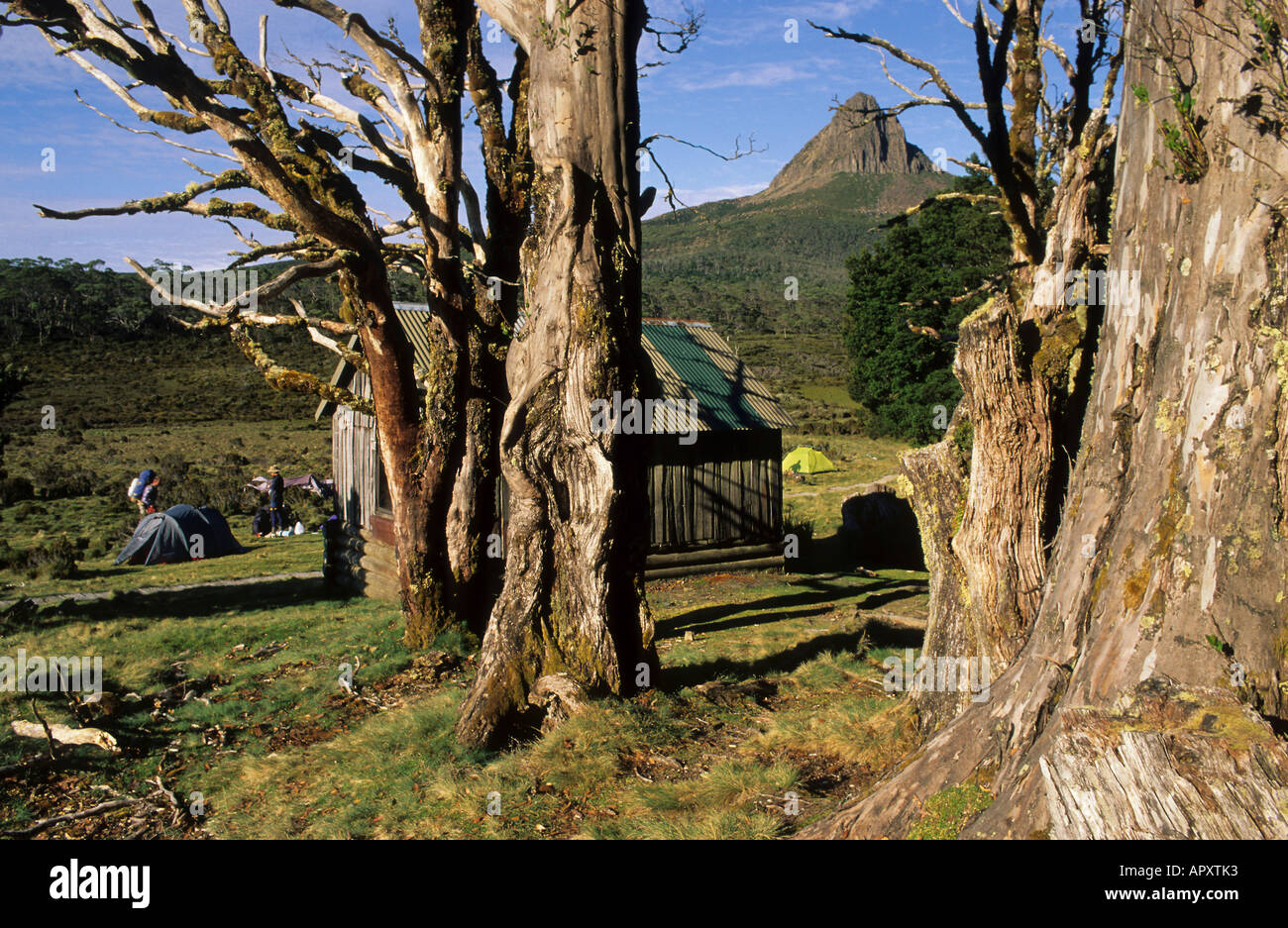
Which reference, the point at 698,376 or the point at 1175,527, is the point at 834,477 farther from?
the point at 1175,527

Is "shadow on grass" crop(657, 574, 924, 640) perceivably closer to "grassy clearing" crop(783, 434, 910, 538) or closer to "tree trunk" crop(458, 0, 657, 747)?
"tree trunk" crop(458, 0, 657, 747)

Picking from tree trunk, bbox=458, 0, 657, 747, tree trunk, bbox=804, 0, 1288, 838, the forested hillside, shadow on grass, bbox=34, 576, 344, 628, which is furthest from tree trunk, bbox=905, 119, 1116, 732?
the forested hillside

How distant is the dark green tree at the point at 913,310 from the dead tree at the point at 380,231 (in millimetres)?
22357

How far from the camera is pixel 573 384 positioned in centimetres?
599

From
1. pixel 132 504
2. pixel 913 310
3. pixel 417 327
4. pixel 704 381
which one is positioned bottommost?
pixel 132 504

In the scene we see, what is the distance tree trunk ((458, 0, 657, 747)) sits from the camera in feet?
19.6

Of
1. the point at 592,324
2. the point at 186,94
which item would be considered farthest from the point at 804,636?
the point at 186,94

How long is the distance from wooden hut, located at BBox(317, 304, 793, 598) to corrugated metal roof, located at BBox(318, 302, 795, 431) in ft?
0.09

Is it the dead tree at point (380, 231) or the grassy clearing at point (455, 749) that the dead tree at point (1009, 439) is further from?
the dead tree at point (380, 231)

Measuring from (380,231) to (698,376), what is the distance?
9003 mm

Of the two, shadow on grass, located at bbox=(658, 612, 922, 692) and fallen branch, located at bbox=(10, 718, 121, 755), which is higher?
shadow on grass, located at bbox=(658, 612, 922, 692)

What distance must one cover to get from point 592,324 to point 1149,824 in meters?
4.31

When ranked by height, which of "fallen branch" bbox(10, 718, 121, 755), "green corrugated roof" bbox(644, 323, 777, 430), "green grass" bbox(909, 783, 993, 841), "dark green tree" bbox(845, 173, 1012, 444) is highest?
"dark green tree" bbox(845, 173, 1012, 444)

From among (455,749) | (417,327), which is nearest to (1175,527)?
(455,749)
